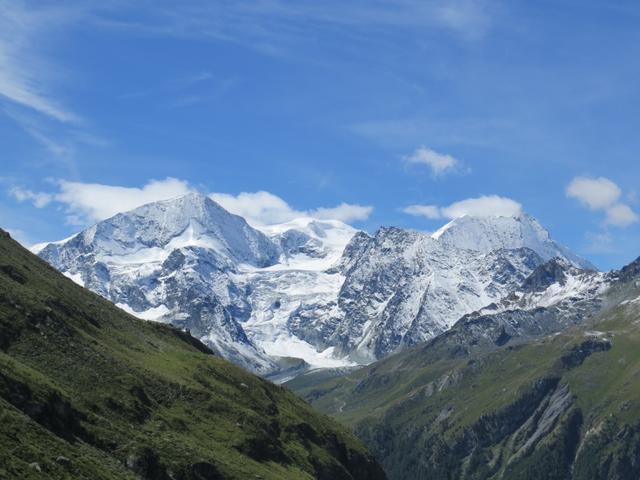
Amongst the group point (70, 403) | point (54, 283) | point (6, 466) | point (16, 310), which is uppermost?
point (54, 283)

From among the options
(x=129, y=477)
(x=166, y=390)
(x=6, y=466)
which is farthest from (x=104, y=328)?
(x=6, y=466)

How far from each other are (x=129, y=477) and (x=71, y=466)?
12.1m

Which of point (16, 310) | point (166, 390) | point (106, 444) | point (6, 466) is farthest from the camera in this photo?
point (166, 390)

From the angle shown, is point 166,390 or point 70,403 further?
point 166,390

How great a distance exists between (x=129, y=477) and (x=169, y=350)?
83.6 m

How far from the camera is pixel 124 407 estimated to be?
12644 centimetres

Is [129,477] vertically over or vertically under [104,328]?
under

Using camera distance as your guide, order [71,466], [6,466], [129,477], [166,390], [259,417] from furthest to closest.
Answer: [259,417], [166,390], [129,477], [71,466], [6,466]

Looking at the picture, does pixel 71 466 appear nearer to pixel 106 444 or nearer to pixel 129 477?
pixel 129 477

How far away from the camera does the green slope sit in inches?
3850

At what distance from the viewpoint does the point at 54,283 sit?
172 metres

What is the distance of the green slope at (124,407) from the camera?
97788mm

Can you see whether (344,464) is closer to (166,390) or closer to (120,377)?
(166,390)

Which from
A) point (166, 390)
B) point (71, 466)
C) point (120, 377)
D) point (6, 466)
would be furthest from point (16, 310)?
point (6, 466)
